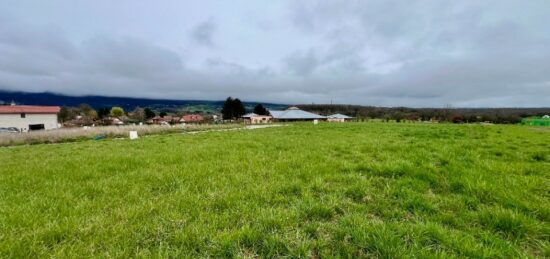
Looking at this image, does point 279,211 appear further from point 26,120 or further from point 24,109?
point 24,109

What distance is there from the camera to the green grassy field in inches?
114

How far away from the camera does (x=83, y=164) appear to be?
7258mm

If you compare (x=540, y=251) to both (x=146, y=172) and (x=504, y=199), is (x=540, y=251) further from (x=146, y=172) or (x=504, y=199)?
(x=146, y=172)

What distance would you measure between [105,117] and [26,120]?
52213 mm

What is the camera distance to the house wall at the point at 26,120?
5108 centimetres

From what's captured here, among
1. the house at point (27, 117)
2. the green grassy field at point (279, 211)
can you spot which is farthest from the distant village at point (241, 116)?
the green grassy field at point (279, 211)

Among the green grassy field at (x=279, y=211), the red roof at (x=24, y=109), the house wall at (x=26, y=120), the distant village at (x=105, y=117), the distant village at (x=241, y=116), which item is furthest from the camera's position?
the distant village at (x=241, y=116)

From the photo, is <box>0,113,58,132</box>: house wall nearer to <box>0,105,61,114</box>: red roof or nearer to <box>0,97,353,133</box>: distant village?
<box>0,97,353,133</box>: distant village

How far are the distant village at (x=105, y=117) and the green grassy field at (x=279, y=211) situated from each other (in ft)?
129

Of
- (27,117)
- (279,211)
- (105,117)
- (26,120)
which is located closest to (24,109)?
(27,117)

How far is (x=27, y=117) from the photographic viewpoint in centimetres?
5362

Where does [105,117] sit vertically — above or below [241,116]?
below

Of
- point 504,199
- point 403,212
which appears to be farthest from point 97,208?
point 504,199

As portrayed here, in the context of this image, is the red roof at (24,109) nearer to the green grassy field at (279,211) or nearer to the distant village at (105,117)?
the distant village at (105,117)
